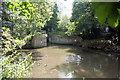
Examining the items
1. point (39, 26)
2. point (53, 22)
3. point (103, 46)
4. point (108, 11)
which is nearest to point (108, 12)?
point (108, 11)

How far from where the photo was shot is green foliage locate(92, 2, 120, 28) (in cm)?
28

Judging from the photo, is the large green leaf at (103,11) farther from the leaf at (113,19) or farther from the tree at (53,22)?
the tree at (53,22)

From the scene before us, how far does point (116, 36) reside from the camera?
8.86 meters

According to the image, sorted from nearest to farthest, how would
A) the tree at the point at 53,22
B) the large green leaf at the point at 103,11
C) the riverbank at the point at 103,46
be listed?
1. the large green leaf at the point at 103,11
2. the riverbank at the point at 103,46
3. the tree at the point at 53,22

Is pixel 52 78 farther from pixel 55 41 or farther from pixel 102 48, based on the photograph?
pixel 55 41

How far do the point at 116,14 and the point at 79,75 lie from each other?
14.0 feet

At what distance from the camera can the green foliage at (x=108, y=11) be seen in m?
0.28

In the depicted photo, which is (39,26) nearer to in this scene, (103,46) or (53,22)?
(103,46)

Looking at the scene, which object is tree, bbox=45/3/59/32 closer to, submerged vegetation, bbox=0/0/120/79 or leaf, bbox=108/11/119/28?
submerged vegetation, bbox=0/0/120/79

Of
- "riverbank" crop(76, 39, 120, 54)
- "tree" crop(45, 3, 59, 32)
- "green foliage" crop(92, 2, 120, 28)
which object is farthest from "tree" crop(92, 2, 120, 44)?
"tree" crop(45, 3, 59, 32)

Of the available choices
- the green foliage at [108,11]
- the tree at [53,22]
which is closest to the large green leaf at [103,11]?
the green foliage at [108,11]

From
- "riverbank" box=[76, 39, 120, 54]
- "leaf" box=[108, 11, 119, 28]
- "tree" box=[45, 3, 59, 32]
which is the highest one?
"tree" box=[45, 3, 59, 32]

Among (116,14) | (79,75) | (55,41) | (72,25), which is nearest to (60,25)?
(55,41)

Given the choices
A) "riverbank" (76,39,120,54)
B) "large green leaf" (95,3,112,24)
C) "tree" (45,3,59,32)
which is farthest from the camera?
"tree" (45,3,59,32)
